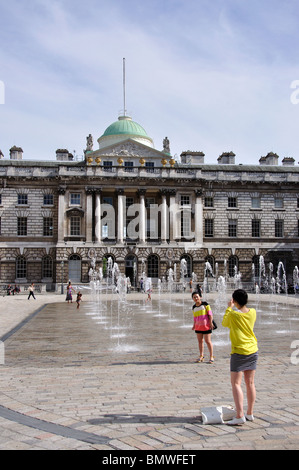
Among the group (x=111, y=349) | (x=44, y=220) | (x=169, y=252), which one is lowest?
(x=111, y=349)

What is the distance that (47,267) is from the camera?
168ft

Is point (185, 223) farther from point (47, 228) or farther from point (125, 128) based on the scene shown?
point (47, 228)

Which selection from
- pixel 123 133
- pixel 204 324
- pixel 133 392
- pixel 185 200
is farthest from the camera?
pixel 123 133

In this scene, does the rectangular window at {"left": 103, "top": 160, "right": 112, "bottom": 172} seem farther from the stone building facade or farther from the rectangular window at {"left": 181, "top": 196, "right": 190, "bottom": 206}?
the rectangular window at {"left": 181, "top": 196, "right": 190, "bottom": 206}

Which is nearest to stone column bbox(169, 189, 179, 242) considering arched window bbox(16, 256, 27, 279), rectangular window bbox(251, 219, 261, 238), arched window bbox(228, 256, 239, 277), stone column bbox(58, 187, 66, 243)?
arched window bbox(228, 256, 239, 277)

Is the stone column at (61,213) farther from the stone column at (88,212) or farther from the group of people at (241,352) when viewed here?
the group of people at (241,352)

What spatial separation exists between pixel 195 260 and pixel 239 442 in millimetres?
45279

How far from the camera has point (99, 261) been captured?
162 feet

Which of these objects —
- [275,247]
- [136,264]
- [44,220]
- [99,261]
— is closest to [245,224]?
[275,247]

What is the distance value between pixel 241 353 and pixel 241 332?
30 cm

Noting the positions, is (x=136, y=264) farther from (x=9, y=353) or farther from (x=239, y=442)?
(x=239, y=442)

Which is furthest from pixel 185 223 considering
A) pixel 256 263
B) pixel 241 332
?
pixel 241 332

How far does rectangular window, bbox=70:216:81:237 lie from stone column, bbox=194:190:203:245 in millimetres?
12723
